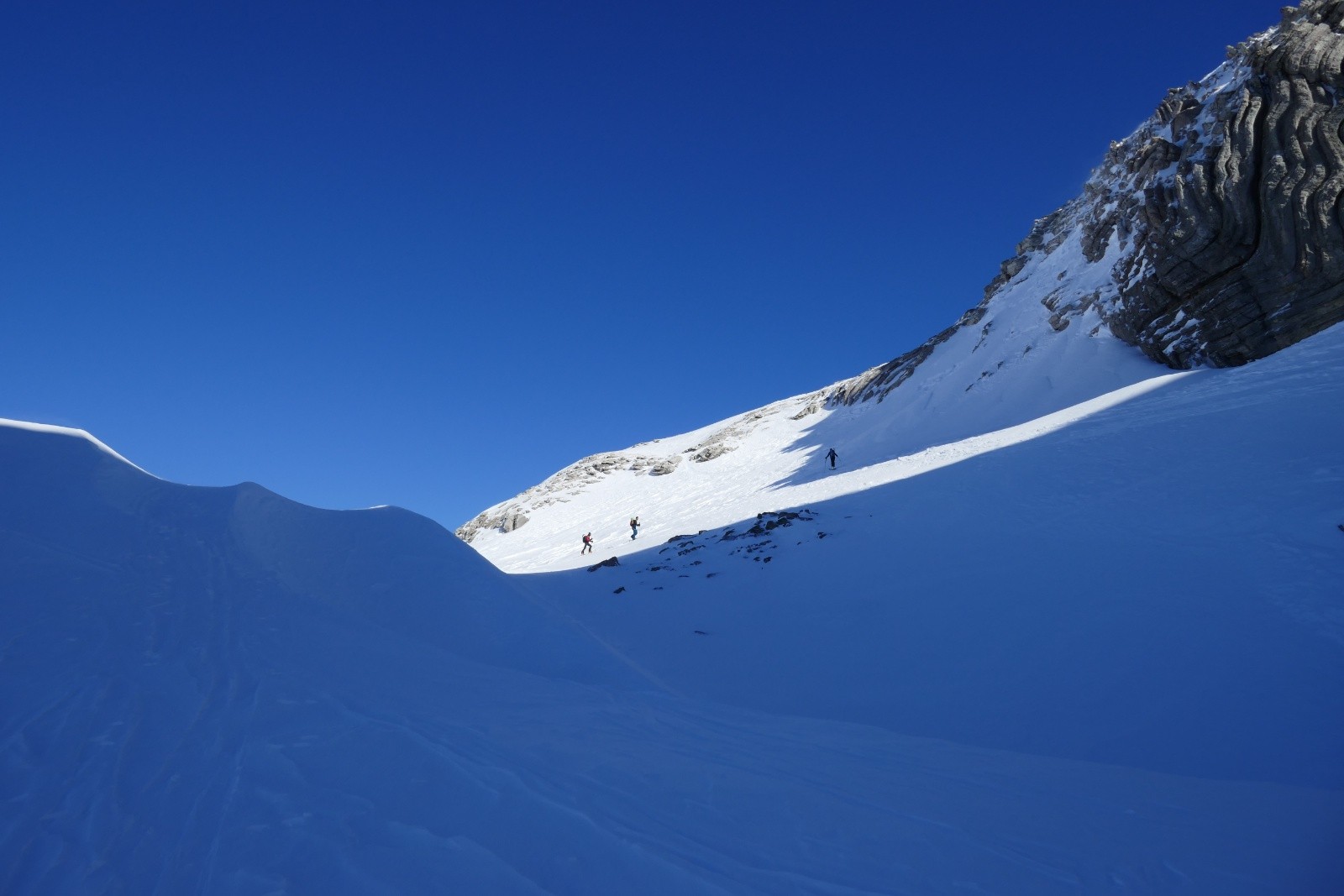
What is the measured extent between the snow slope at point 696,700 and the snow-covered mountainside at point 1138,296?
10.1 m

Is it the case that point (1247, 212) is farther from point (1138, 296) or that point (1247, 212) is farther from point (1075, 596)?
point (1075, 596)

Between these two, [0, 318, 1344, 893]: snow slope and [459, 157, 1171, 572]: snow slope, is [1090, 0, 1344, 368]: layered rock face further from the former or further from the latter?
[0, 318, 1344, 893]: snow slope

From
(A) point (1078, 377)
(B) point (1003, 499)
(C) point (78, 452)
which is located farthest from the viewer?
(A) point (1078, 377)

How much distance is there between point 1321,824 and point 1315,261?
24749mm

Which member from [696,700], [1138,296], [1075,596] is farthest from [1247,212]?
[696,700]

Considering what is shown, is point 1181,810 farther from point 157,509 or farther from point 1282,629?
point 157,509

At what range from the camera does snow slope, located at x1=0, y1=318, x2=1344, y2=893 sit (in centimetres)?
426

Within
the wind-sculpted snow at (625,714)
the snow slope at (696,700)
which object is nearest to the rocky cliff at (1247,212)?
the snow slope at (696,700)

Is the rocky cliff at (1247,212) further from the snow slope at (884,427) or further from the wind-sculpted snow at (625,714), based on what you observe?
the wind-sculpted snow at (625,714)

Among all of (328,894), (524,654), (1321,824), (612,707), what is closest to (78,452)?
(524,654)

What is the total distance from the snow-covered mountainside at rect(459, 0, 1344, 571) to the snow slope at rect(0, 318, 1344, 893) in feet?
33.1

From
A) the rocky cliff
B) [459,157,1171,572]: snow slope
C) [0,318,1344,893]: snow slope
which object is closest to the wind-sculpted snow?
[0,318,1344,893]: snow slope

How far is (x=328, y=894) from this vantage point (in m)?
3.74

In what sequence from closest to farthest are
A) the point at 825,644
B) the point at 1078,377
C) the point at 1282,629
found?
the point at 1282,629, the point at 825,644, the point at 1078,377
